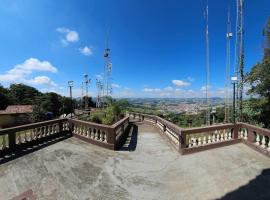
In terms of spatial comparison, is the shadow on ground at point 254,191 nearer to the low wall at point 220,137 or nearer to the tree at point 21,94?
the low wall at point 220,137

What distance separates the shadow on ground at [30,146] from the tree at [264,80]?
9.04 meters

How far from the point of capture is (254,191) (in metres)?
3.44

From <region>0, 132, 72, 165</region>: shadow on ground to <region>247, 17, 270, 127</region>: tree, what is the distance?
9.04 meters

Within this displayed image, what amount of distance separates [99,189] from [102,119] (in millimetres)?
6303

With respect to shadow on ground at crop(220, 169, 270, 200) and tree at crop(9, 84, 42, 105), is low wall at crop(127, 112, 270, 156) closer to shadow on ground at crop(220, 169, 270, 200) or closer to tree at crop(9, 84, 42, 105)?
shadow on ground at crop(220, 169, 270, 200)

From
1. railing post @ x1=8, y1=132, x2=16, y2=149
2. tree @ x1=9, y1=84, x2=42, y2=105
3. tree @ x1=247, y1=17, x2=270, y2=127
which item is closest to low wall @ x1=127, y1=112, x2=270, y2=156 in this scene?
tree @ x1=247, y1=17, x2=270, y2=127

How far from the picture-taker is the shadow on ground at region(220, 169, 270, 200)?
10.7 feet

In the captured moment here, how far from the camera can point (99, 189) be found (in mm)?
3602

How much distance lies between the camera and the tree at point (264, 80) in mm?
7844

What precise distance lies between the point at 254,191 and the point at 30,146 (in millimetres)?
6504

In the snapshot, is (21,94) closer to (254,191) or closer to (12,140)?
(12,140)

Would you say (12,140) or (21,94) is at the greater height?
(21,94)

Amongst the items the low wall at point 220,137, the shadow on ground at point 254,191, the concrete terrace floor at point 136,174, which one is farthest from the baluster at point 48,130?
the shadow on ground at point 254,191

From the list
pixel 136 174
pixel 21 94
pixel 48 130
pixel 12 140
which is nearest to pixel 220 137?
pixel 136 174
